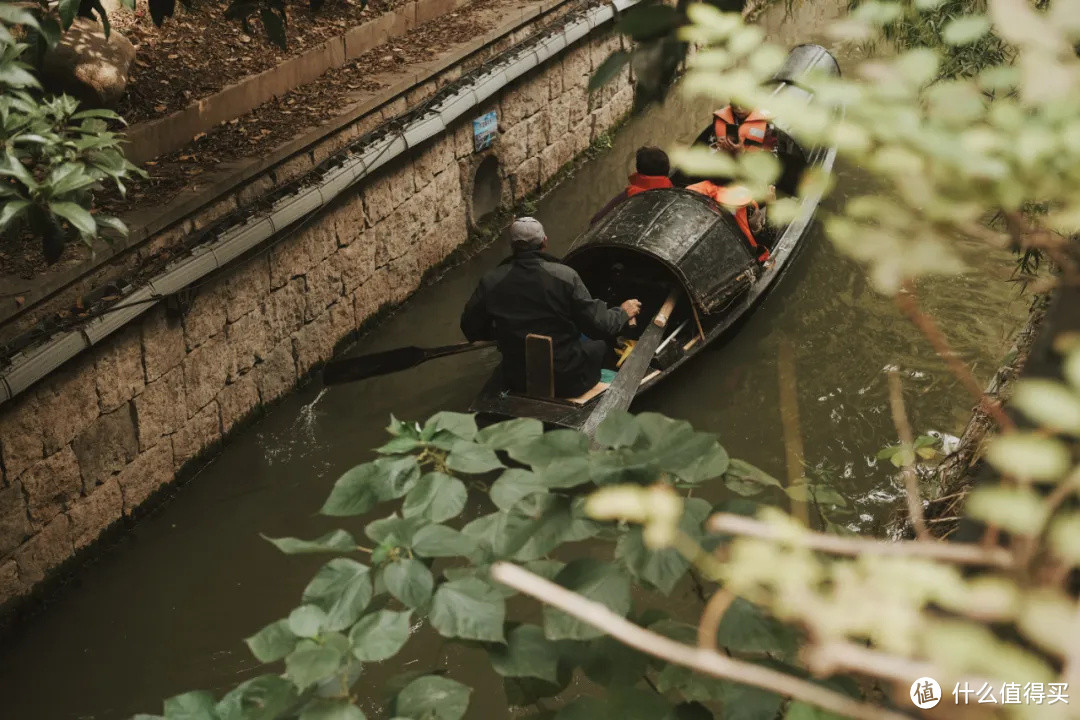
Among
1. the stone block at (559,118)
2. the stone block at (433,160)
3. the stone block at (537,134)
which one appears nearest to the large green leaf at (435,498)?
the stone block at (433,160)

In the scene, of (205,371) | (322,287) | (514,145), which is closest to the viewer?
(205,371)

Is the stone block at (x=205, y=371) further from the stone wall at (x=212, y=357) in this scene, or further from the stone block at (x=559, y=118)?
the stone block at (x=559, y=118)

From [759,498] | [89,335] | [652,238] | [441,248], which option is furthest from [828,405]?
[89,335]

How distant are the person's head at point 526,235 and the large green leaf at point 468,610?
13.1 feet

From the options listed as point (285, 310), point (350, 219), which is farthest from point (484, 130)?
point (285, 310)

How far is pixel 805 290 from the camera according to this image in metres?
8.32

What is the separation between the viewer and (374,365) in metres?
6.55

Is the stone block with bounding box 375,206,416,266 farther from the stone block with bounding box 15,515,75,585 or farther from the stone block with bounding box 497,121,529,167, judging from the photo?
the stone block with bounding box 15,515,75,585

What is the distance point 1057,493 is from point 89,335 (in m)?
5.06

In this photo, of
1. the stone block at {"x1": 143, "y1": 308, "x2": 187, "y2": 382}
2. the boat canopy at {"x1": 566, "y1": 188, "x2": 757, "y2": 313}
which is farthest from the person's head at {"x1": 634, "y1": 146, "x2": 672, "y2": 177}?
the stone block at {"x1": 143, "y1": 308, "x2": 187, "y2": 382}

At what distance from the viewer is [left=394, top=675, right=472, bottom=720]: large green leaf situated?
169 centimetres

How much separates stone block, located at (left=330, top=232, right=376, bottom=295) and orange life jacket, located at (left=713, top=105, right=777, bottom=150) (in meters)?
2.80

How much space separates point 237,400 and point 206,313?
0.68 metres

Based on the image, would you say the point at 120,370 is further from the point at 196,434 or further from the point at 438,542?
the point at 438,542
